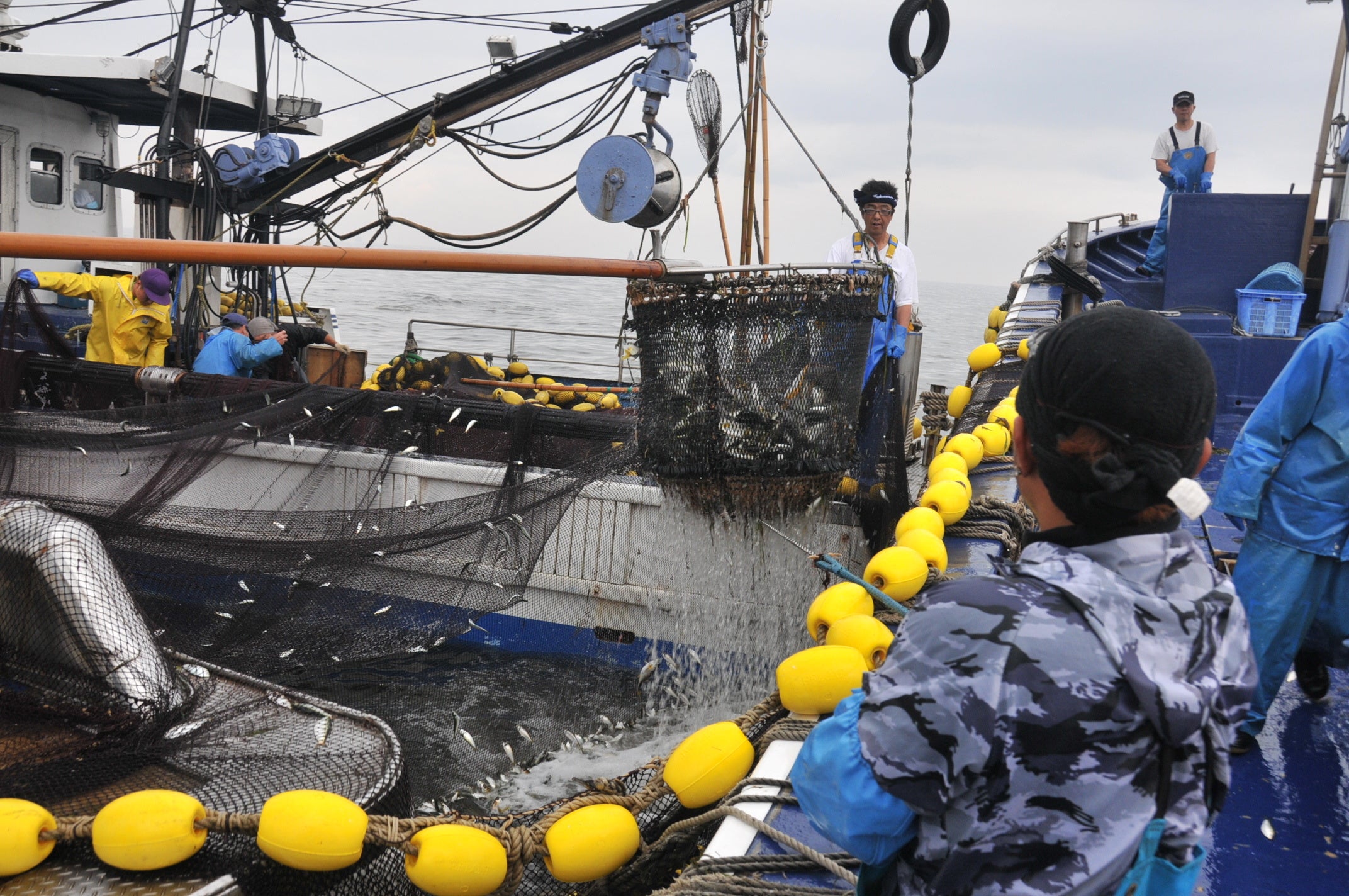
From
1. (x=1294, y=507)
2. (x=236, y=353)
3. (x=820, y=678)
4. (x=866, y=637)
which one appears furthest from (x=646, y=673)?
(x=236, y=353)

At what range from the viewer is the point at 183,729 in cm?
412

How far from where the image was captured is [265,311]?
33.9ft

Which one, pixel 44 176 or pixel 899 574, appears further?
pixel 44 176

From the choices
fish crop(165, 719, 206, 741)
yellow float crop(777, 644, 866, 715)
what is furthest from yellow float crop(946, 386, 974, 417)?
fish crop(165, 719, 206, 741)

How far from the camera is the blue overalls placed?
1111 cm

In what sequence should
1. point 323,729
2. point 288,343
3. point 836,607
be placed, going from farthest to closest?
1. point 288,343
2. point 323,729
3. point 836,607

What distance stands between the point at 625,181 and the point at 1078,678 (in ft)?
20.8

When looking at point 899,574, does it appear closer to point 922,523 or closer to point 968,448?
point 922,523

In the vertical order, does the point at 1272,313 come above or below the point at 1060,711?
above

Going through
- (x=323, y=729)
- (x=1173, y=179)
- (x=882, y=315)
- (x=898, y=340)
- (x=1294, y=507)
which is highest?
(x=1173, y=179)

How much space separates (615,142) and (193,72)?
663 cm

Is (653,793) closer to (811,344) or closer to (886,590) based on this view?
(886,590)

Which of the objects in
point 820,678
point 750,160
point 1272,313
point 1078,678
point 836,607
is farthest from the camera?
point 1272,313

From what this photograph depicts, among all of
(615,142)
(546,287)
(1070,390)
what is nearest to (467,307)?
(546,287)
